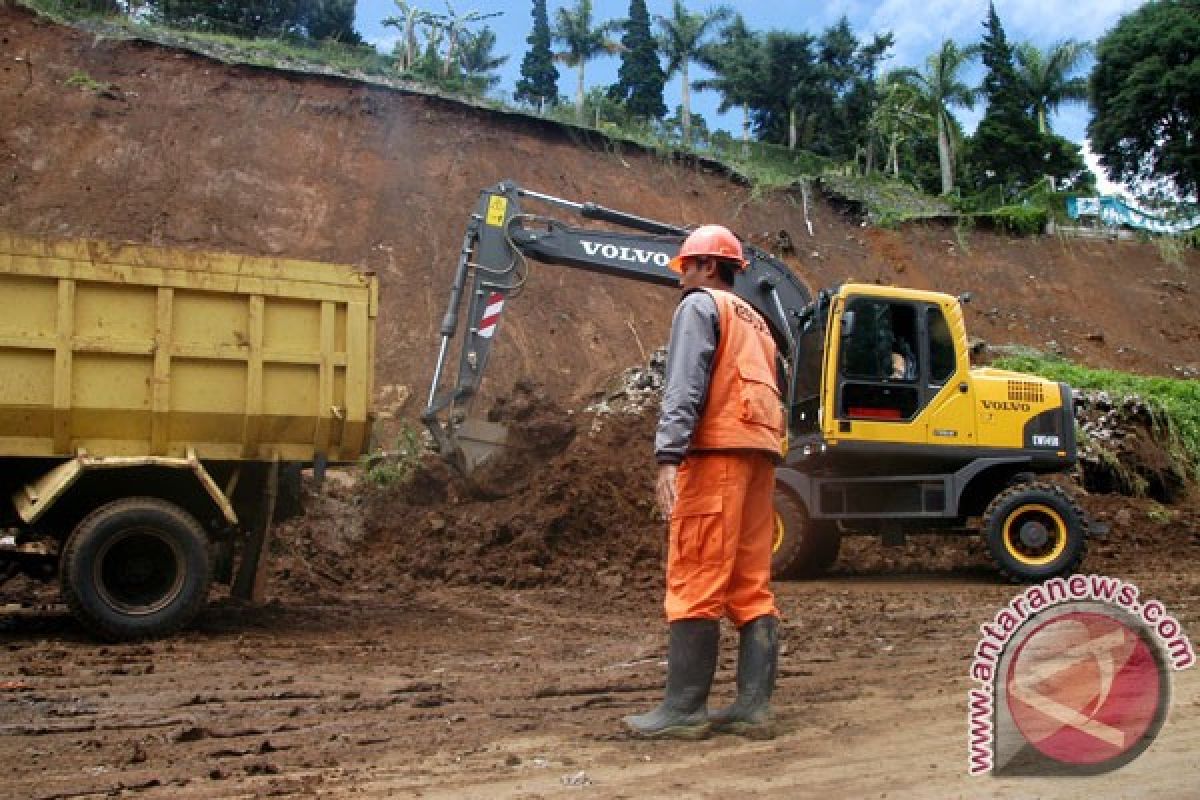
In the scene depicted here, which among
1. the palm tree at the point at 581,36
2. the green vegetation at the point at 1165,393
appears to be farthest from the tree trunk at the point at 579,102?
the green vegetation at the point at 1165,393

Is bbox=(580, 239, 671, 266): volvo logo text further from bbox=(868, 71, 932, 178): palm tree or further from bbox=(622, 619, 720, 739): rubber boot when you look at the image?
bbox=(868, 71, 932, 178): palm tree

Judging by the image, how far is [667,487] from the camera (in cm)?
448

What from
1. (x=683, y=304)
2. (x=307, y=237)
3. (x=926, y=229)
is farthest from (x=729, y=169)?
(x=683, y=304)

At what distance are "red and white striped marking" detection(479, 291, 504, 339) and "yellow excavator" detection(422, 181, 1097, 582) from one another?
0.05ft

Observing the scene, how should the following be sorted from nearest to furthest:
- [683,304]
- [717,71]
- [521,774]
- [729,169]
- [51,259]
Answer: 1. [521,774]
2. [683,304]
3. [51,259]
4. [729,169]
5. [717,71]

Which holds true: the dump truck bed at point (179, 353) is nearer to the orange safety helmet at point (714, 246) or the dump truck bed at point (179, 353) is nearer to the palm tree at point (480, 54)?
the orange safety helmet at point (714, 246)

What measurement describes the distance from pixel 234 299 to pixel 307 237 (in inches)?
566

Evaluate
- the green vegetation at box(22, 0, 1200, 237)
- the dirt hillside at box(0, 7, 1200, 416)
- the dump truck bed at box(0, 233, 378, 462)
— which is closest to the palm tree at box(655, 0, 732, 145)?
the green vegetation at box(22, 0, 1200, 237)

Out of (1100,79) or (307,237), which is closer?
(307,237)

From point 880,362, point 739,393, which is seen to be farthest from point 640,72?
point 739,393

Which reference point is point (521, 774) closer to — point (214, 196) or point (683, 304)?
point (683, 304)

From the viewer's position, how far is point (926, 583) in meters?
11.4

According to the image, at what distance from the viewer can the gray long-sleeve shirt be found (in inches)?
176

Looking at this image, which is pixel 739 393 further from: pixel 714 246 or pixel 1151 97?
pixel 1151 97
